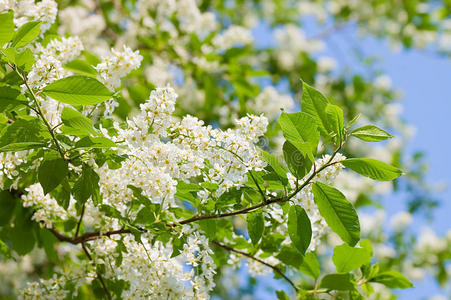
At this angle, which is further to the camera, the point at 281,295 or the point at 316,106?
the point at 281,295

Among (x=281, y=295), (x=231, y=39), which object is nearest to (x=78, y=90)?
→ (x=281, y=295)

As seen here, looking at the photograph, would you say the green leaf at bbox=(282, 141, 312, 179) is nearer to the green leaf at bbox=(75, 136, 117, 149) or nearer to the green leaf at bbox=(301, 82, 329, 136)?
the green leaf at bbox=(301, 82, 329, 136)

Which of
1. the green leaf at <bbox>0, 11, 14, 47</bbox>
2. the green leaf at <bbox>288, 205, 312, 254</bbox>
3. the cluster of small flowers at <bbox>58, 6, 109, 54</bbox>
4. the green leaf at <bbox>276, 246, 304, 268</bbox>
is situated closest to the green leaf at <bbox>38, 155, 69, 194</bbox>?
the green leaf at <bbox>0, 11, 14, 47</bbox>

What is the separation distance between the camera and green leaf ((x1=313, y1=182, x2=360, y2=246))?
145 centimetres

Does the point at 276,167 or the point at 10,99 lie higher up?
the point at 276,167

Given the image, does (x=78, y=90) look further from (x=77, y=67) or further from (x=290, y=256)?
(x=290, y=256)

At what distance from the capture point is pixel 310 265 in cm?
206

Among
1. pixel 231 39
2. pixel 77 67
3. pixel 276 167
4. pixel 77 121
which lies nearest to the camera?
pixel 77 121

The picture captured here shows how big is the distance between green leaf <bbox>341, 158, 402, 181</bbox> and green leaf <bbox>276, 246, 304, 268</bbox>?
0.67 m

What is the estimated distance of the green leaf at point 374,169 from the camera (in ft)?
4.68

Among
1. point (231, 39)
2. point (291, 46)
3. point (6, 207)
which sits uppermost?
point (291, 46)

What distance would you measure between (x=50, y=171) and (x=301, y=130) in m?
0.78

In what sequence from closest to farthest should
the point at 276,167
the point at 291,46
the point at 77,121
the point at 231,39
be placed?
the point at 77,121 → the point at 276,167 → the point at 231,39 → the point at 291,46

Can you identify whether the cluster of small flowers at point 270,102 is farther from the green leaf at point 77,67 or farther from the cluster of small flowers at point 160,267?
the cluster of small flowers at point 160,267
